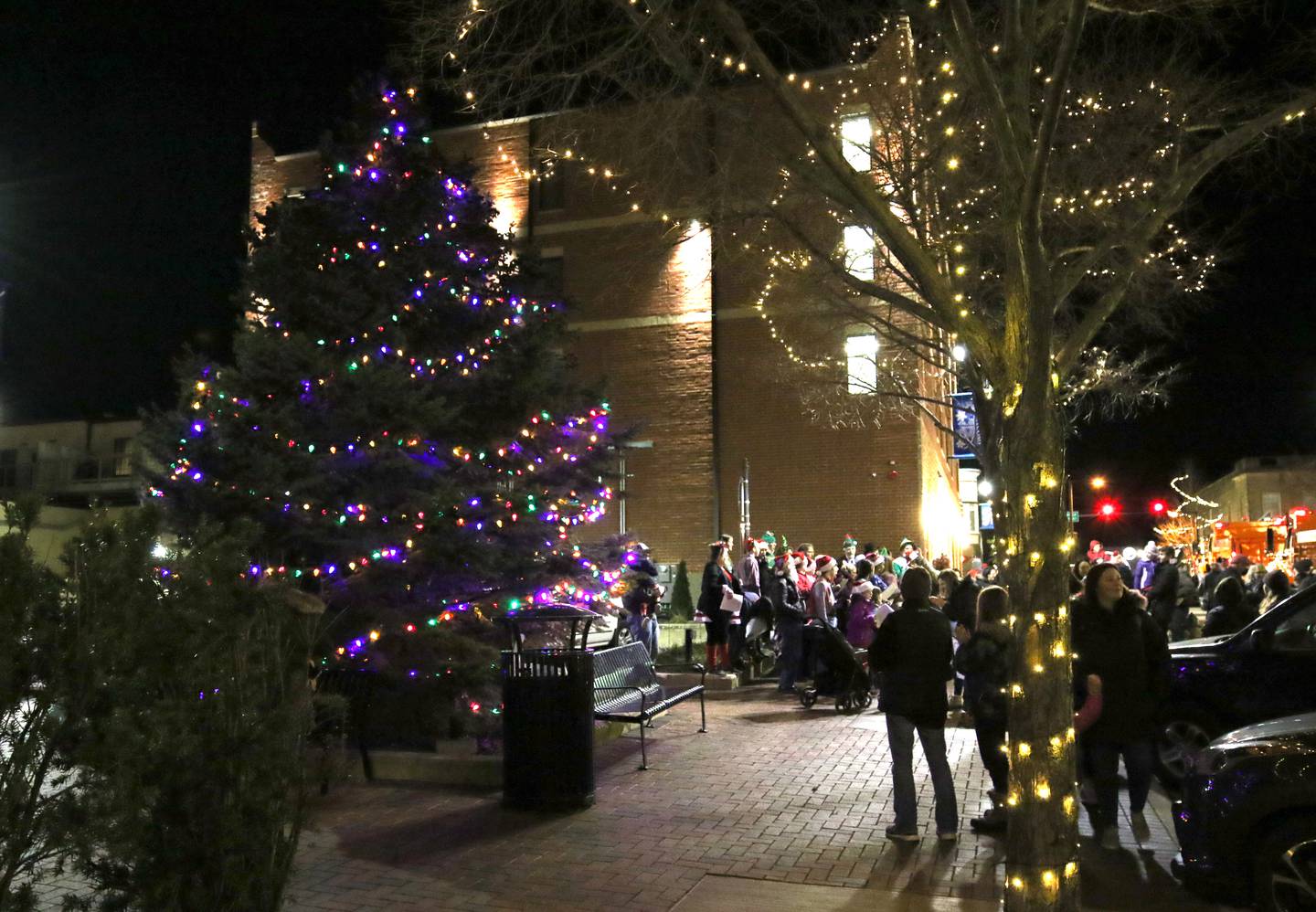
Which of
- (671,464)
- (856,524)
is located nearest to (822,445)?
(856,524)

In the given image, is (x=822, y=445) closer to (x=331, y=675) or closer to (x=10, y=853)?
(x=331, y=675)

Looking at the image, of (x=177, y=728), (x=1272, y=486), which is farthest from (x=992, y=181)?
(x=1272, y=486)

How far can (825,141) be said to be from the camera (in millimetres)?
5934

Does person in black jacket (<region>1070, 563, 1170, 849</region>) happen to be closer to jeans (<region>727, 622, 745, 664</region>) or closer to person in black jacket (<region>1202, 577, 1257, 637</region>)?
person in black jacket (<region>1202, 577, 1257, 637</region>)

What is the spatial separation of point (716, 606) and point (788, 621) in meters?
1.27

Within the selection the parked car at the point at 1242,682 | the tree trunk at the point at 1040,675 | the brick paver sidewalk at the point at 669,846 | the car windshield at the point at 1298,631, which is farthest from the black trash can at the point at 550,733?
the car windshield at the point at 1298,631

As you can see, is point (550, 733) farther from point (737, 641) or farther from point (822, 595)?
point (737, 641)

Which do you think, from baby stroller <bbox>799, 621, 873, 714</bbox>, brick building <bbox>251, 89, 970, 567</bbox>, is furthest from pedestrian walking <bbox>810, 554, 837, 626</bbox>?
brick building <bbox>251, 89, 970, 567</bbox>

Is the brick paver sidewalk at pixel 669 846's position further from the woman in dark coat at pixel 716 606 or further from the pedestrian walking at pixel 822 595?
the woman in dark coat at pixel 716 606

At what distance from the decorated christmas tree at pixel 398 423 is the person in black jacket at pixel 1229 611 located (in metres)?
6.63

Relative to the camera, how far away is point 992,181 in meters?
11.8

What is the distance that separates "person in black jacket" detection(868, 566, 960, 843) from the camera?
6.88m

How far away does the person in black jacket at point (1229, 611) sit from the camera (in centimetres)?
1075

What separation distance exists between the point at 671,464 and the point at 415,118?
13.7m
